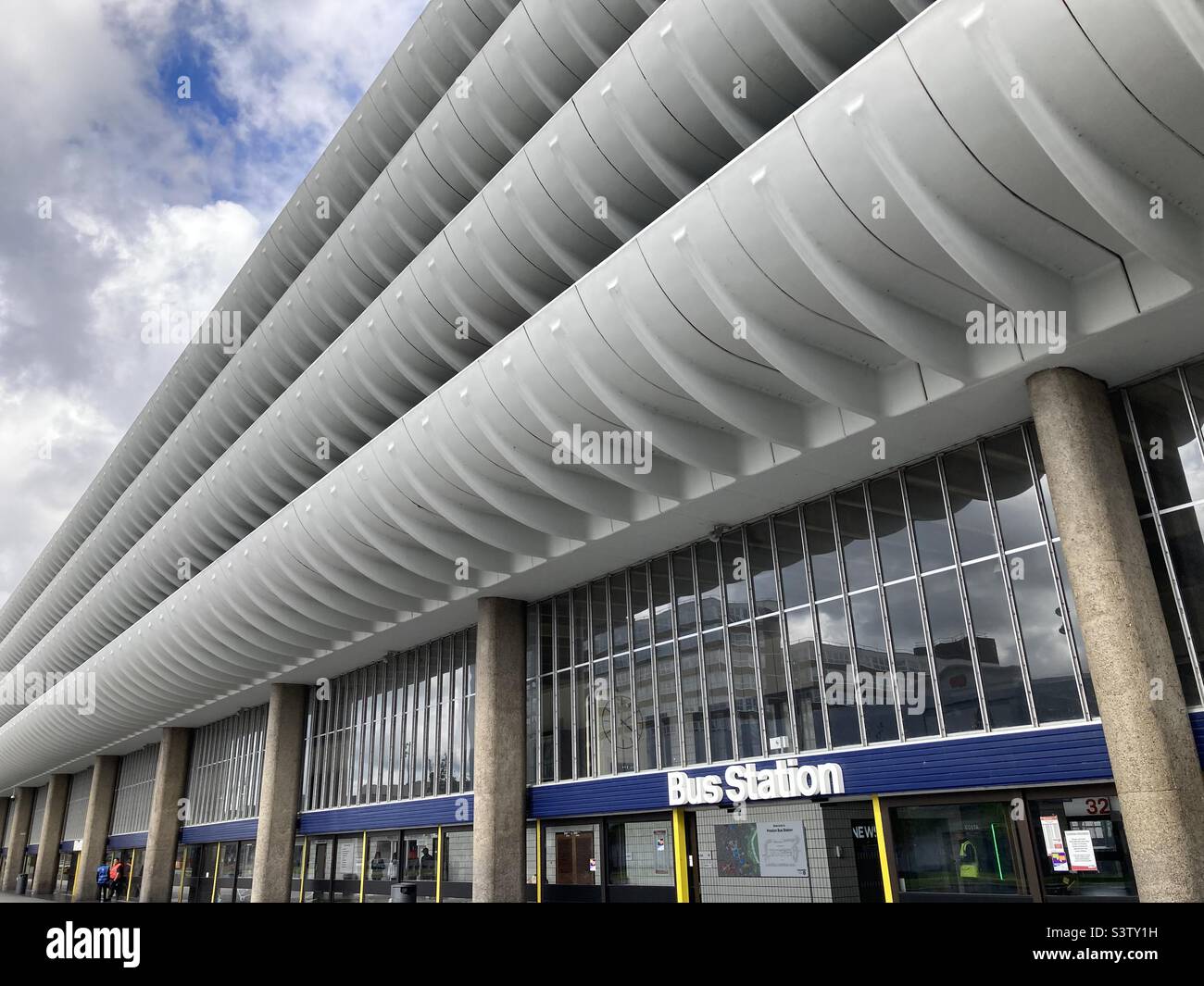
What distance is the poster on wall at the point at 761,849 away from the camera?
13.6 m

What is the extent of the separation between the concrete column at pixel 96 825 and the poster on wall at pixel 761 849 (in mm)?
39352

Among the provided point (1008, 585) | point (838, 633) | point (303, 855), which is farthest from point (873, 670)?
point (303, 855)

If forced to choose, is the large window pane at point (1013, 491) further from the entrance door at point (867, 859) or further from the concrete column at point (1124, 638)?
the entrance door at point (867, 859)

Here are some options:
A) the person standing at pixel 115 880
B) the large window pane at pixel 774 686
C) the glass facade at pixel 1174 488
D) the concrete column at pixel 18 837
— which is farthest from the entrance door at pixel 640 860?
the concrete column at pixel 18 837

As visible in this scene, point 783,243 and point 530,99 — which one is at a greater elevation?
point 530,99

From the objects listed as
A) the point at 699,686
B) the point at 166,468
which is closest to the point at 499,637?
the point at 699,686

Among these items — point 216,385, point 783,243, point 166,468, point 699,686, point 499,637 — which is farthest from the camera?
point 166,468

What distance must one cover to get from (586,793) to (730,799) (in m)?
3.73

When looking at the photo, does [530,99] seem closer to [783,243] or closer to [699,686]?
[783,243]

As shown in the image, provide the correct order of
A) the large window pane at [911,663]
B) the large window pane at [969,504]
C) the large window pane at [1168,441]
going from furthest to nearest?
the large window pane at [911,663] → the large window pane at [969,504] → the large window pane at [1168,441]

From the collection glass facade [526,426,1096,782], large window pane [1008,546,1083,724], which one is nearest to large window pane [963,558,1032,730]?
glass facade [526,426,1096,782]
